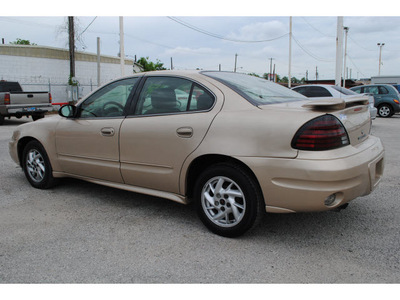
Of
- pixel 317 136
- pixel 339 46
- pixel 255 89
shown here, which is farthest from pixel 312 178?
pixel 339 46

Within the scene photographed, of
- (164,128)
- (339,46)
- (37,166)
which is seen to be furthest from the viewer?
(339,46)

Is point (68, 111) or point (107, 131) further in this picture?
point (68, 111)

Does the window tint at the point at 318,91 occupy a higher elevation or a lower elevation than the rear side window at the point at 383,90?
lower

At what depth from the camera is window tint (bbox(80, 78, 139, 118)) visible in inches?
162

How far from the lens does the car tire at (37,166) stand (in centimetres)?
482

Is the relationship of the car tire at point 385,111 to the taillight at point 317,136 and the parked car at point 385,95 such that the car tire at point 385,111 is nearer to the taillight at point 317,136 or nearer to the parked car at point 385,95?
the parked car at point 385,95

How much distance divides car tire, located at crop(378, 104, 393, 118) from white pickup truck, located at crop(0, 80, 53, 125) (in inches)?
579

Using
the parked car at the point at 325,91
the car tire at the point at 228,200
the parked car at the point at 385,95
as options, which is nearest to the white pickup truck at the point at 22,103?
the parked car at the point at 325,91

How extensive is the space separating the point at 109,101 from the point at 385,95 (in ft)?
52.8

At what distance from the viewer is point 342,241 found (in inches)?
130

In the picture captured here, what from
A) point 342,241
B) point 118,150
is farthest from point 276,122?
point 118,150

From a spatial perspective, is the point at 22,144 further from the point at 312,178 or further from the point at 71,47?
the point at 71,47

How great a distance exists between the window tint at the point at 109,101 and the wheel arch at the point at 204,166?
1122 mm

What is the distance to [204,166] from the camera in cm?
353
